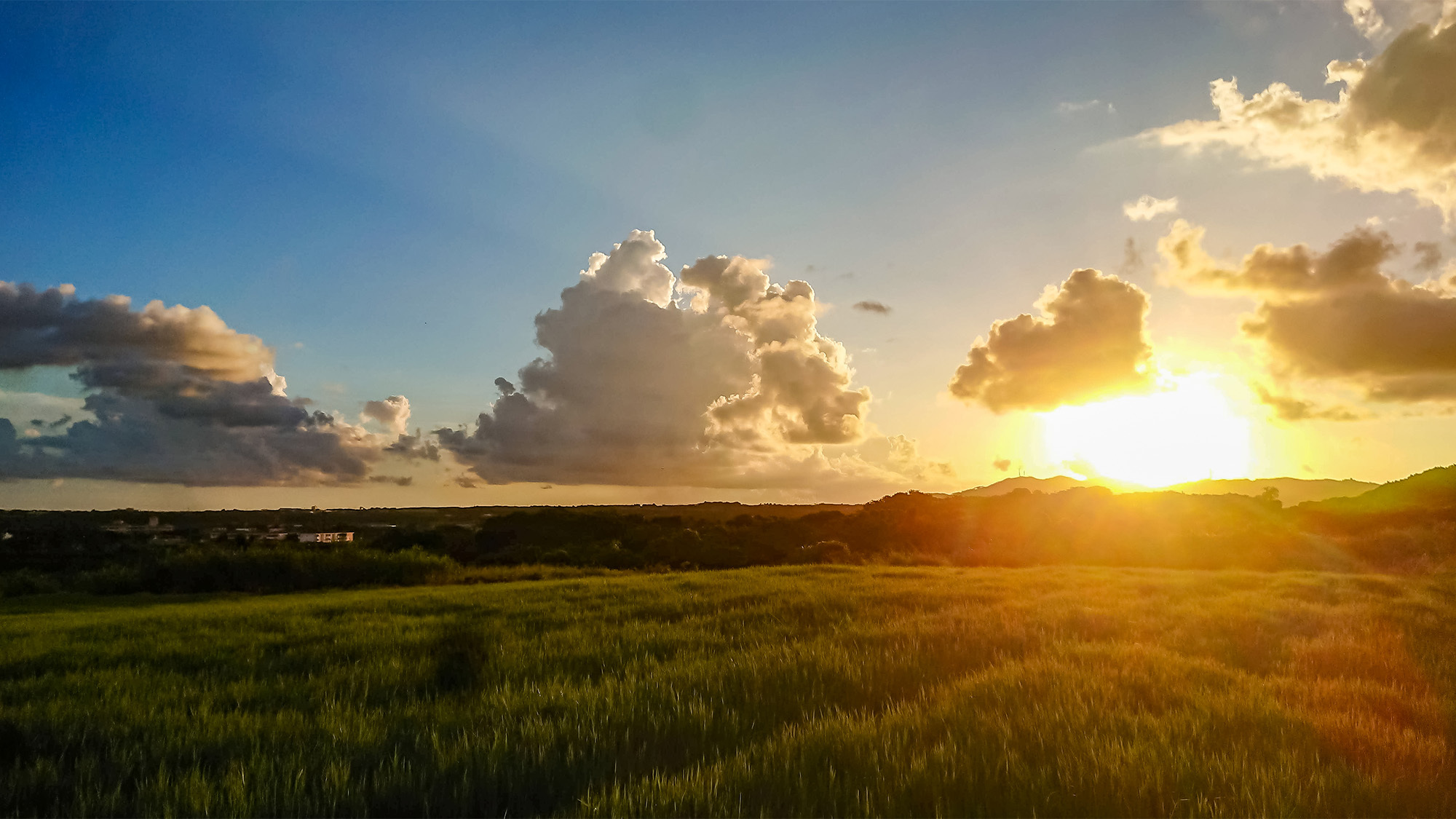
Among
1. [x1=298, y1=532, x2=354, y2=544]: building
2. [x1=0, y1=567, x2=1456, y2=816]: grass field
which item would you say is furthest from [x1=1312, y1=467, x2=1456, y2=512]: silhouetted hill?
[x1=298, y1=532, x2=354, y2=544]: building

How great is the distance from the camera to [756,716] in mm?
5613

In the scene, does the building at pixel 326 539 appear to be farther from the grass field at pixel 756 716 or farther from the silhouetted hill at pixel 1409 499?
the silhouetted hill at pixel 1409 499

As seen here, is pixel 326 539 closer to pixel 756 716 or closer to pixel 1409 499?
pixel 756 716

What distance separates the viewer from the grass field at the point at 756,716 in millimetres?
3984

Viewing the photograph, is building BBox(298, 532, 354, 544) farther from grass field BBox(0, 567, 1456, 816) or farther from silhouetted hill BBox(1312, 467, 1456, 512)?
silhouetted hill BBox(1312, 467, 1456, 512)

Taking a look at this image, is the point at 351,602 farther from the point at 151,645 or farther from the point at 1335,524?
the point at 1335,524

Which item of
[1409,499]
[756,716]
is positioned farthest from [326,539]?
[1409,499]

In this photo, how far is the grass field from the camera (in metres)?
3.98

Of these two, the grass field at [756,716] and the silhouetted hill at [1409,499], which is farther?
the silhouetted hill at [1409,499]

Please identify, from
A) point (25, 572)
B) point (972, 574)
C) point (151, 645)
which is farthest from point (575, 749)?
point (25, 572)

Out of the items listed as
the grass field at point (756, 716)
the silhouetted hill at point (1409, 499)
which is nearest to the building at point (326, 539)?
the grass field at point (756, 716)

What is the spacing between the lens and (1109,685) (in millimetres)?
6027

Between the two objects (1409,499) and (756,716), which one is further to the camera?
(1409,499)

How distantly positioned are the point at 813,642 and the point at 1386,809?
17.0 feet
